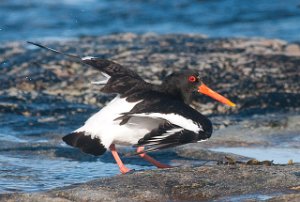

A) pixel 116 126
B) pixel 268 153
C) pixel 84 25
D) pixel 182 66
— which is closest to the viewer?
pixel 116 126

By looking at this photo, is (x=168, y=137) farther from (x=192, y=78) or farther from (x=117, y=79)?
(x=192, y=78)

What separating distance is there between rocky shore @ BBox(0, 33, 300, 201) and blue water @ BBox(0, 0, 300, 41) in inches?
55.1

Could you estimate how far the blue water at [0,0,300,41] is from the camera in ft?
47.8

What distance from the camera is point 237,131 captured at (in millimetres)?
8055

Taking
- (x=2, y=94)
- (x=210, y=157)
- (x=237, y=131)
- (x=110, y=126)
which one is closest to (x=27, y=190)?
(x=110, y=126)

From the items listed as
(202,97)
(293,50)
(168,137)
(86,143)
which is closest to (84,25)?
(293,50)

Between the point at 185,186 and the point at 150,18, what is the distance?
10.8 m

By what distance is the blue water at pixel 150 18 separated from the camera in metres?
14.6

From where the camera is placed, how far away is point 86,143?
18.7 feet

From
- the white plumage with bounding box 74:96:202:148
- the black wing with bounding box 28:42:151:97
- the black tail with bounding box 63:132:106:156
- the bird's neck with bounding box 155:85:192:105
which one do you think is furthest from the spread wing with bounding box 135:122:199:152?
the bird's neck with bounding box 155:85:192:105

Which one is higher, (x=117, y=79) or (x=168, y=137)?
(x=117, y=79)

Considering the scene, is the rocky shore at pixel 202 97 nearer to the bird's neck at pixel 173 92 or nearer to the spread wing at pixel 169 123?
the spread wing at pixel 169 123

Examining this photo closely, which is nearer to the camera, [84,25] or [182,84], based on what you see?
[182,84]

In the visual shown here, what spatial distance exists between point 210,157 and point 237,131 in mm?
1242
